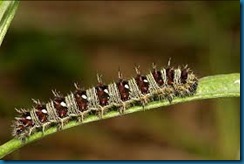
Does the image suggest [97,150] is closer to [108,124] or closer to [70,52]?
[108,124]

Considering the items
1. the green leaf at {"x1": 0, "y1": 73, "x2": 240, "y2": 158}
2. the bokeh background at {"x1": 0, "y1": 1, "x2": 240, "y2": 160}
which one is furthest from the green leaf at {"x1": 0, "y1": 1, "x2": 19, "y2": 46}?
the bokeh background at {"x1": 0, "y1": 1, "x2": 240, "y2": 160}

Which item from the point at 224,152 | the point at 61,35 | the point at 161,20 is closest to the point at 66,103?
the point at 224,152

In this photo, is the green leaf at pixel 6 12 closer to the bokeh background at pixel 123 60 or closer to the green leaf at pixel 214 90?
the green leaf at pixel 214 90

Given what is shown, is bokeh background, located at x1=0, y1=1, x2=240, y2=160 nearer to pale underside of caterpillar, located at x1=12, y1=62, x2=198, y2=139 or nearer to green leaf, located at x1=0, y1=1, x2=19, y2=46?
pale underside of caterpillar, located at x1=12, y1=62, x2=198, y2=139

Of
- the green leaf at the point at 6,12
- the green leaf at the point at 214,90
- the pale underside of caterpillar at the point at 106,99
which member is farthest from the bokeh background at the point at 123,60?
the green leaf at the point at 6,12

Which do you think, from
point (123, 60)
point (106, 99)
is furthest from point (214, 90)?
point (123, 60)

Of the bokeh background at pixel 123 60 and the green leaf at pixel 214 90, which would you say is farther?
the bokeh background at pixel 123 60

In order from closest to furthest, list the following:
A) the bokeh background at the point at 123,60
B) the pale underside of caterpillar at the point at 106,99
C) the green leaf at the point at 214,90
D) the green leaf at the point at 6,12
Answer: the green leaf at the point at 6,12
the green leaf at the point at 214,90
the pale underside of caterpillar at the point at 106,99
the bokeh background at the point at 123,60
